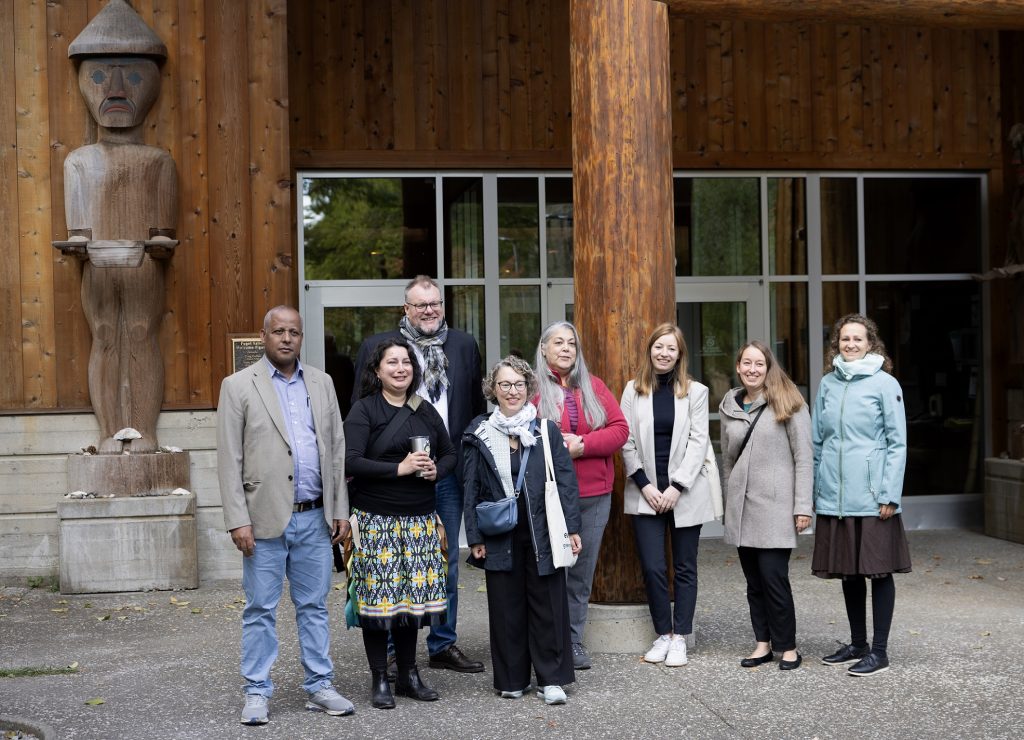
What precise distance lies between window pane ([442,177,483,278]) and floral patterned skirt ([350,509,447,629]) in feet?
19.1

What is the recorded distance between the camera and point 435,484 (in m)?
6.38

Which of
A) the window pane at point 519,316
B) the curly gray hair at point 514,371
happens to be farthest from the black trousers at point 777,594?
the window pane at point 519,316

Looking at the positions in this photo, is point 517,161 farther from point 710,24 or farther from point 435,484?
point 435,484

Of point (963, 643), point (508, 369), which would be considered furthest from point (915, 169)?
point (508, 369)

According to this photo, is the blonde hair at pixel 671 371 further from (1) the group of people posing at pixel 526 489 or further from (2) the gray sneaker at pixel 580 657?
(2) the gray sneaker at pixel 580 657

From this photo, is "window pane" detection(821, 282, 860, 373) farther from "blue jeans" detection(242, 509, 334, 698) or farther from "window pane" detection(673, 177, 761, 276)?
"blue jeans" detection(242, 509, 334, 698)

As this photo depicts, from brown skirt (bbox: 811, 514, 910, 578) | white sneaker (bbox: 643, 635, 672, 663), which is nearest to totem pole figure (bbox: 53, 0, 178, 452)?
white sneaker (bbox: 643, 635, 672, 663)

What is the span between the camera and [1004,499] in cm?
1162

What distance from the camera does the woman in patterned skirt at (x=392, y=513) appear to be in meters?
6.02

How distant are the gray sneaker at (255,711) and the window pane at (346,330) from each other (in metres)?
5.78

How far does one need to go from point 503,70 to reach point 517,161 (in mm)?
819

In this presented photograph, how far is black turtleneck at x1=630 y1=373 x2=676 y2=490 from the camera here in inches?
271

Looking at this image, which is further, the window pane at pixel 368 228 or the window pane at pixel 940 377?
the window pane at pixel 940 377

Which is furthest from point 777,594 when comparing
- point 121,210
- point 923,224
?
point 923,224
